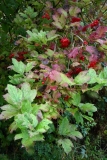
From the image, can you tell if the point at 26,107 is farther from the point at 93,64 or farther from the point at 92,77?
the point at 93,64

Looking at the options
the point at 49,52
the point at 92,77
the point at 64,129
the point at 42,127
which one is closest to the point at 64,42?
the point at 49,52

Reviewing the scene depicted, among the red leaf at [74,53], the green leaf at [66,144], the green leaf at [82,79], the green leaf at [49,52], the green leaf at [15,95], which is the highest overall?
the green leaf at [49,52]

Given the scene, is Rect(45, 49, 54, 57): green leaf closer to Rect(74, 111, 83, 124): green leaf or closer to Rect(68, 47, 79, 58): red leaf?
Rect(68, 47, 79, 58): red leaf

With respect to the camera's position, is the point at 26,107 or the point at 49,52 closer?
the point at 26,107

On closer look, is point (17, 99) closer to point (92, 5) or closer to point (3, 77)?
point (3, 77)

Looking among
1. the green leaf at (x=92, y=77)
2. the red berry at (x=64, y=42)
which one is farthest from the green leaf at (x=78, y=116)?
the red berry at (x=64, y=42)

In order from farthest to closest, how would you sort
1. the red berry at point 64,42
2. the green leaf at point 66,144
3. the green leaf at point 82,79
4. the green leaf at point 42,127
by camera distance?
1. the red berry at point 64,42
2. the green leaf at point 66,144
3. the green leaf at point 82,79
4. the green leaf at point 42,127

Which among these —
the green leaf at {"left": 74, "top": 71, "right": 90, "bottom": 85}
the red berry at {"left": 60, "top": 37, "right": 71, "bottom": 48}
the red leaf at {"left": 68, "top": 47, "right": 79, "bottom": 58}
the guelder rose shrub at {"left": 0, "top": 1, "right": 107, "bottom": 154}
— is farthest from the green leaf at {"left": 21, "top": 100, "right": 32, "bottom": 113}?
the red berry at {"left": 60, "top": 37, "right": 71, "bottom": 48}

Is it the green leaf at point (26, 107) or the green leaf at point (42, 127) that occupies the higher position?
the green leaf at point (26, 107)

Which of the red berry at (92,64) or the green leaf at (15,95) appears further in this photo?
the red berry at (92,64)

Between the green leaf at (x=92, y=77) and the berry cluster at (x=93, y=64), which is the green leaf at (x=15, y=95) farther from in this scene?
the berry cluster at (x=93, y=64)

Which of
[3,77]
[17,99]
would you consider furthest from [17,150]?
[17,99]

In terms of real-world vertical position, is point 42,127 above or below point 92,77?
below
